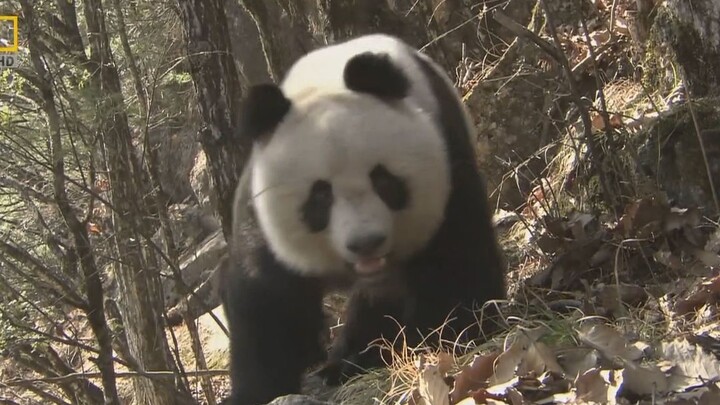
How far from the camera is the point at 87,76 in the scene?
568 cm

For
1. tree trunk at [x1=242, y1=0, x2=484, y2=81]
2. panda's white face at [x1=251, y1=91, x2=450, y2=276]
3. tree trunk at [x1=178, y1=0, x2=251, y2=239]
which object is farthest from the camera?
tree trunk at [x1=242, y1=0, x2=484, y2=81]

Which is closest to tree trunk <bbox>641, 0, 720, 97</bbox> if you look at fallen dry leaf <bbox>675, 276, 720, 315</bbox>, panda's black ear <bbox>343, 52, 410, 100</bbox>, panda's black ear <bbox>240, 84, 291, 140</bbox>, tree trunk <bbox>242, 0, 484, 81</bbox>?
fallen dry leaf <bbox>675, 276, 720, 315</bbox>

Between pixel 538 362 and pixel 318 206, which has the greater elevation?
pixel 318 206

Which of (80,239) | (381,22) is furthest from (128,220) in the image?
(381,22)

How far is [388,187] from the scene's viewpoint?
3.82m

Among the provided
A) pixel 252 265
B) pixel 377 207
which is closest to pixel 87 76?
pixel 252 265

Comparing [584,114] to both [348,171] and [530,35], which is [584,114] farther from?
[348,171]

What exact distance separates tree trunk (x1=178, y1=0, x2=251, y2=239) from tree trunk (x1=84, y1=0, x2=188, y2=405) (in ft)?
1.69

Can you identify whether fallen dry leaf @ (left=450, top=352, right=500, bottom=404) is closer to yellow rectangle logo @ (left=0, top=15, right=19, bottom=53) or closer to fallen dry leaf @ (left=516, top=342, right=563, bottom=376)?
fallen dry leaf @ (left=516, top=342, right=563, bottom=376)

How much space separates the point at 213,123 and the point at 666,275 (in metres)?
2.78

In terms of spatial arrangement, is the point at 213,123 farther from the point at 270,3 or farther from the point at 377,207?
the point at 270,3

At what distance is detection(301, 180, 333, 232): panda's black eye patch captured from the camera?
380 centimetres

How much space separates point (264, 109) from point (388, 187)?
0.66 m

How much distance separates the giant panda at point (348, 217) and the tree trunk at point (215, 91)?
110cm
